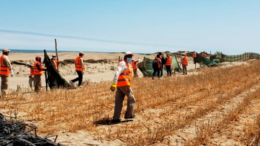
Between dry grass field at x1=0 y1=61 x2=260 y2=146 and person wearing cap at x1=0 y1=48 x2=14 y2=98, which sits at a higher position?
person wearing cap at x1=0 y1=48 x2=14 y2=98

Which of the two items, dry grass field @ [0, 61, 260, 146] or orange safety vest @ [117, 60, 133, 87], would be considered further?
orange safety vest @ [117, 60, 133, 87]

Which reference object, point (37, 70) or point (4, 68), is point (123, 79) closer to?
point (4, 68)

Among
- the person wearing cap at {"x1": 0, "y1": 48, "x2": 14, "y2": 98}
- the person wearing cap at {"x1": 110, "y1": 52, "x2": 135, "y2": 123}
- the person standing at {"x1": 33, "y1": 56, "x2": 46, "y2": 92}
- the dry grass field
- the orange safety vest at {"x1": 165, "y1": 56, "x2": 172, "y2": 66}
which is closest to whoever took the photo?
the dry grass field

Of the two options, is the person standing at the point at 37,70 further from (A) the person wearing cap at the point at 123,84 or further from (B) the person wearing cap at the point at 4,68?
(A) the person wearing cap at the point at 123,84

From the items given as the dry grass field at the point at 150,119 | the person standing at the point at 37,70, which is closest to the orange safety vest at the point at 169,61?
the dry grass field at the point at 150,119

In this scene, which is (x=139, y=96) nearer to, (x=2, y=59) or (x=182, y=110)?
(x=182, y=110)

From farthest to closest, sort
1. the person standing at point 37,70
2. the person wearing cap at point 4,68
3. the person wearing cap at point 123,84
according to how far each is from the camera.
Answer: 1. the person standing at point 37,70
2. the person wearing cap at point 4,68
3. the person wearing cap at point 123,84

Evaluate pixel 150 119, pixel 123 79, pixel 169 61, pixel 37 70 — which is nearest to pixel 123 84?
pixel 123 79

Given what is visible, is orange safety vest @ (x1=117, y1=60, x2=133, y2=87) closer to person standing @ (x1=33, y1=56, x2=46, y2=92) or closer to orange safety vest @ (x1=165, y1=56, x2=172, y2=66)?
person standing @ (x1=33, y1=56, x2=46, y2=92)

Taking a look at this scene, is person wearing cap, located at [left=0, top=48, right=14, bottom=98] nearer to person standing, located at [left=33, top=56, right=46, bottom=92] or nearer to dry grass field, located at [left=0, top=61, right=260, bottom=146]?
dry grass field, located at [left=0, top=61, right=260, bottom=146]

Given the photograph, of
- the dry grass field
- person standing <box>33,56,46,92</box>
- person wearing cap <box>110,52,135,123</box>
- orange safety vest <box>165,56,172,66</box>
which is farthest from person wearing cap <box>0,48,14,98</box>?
orange safety vest <box>165,56,172,66</box>

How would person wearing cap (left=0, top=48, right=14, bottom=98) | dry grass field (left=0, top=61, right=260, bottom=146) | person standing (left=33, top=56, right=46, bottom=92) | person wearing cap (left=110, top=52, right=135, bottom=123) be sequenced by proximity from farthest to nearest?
person standing (left=33, top=56, right=46, bottom=92) < person wearing cap (left=0, top=48, right=14, bottom=98) < person wearing cap (left=110, top=52, right=135, bottom=123) < dry grass field (left=0, top=61, right=260, bottom=146)

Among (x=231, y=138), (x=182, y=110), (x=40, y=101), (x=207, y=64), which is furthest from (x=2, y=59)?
(x=207, y=64)

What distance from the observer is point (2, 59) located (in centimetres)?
947
